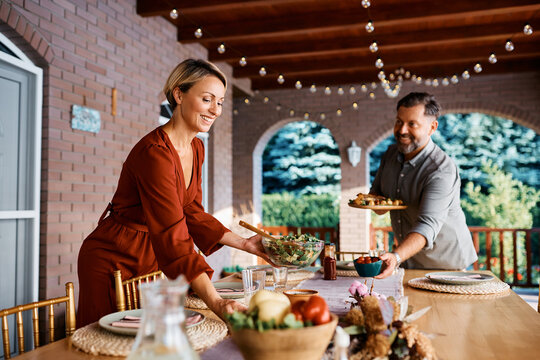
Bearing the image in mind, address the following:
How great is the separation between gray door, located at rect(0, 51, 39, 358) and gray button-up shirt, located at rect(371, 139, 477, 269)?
2.35 meters

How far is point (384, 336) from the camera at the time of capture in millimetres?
917

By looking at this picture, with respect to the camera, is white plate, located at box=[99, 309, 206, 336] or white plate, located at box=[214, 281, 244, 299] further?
white plate, located at box=[214, 281, 244, 299]

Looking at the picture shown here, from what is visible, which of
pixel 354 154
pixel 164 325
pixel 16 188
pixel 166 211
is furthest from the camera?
pixel 354 154

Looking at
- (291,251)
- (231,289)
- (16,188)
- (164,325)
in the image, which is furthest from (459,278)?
(16,188)

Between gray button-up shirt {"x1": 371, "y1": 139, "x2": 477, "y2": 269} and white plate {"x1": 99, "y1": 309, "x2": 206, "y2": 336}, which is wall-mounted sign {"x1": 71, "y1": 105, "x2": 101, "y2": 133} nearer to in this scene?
gray button-up shirt {"x1": 371, "y1": 139, "x2": 477, "y2": 269}

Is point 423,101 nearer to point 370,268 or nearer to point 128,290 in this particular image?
point 370,268

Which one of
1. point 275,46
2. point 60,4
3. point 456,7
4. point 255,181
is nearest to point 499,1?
point 456,7

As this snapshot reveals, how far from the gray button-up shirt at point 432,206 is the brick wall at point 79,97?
2217mm

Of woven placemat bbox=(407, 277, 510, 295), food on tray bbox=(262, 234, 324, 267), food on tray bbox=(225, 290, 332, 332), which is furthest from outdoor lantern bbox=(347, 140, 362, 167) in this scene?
food on tray bbox=(225, 290, 332, 332)

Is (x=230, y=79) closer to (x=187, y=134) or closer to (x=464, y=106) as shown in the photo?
(x=464, y=106)

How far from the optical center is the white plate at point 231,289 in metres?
1.63

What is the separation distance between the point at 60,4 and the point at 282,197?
7.94 m

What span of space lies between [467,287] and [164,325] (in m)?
1.54

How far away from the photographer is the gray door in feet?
9.78
